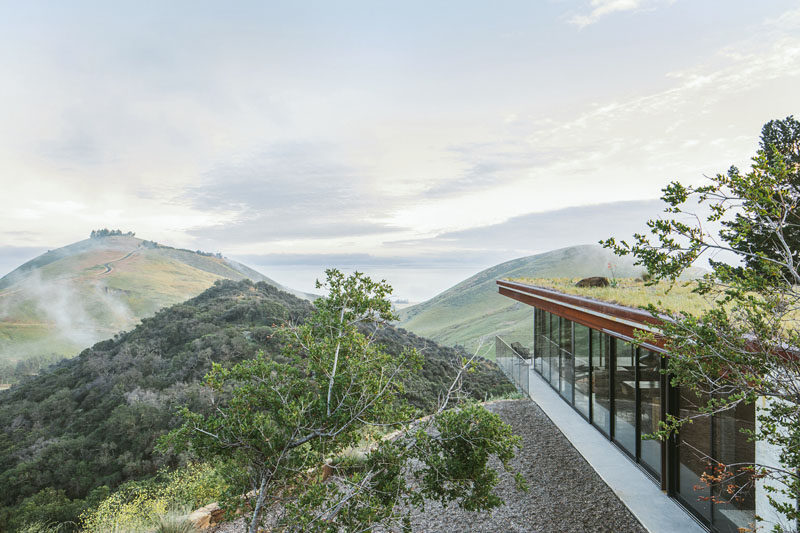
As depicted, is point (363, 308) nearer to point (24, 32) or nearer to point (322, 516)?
point (322, 516)

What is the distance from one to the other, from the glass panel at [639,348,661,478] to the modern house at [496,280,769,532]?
0.01m

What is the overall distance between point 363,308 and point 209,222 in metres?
37.3

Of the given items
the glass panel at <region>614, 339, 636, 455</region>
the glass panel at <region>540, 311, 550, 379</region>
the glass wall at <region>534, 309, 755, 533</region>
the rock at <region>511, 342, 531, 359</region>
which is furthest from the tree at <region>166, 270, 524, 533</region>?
the rock at <region>511, 342, 531, 359</region>

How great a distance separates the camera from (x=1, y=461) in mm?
11523

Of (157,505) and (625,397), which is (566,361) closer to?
(625,397)

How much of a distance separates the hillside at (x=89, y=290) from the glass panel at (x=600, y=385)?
30.8 m

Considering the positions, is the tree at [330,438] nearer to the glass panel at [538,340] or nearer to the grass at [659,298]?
the grass at [659,298]

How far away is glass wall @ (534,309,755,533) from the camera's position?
405cm

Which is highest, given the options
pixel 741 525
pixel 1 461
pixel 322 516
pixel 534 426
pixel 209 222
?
pixel 209 222

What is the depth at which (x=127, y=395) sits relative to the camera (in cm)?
1391

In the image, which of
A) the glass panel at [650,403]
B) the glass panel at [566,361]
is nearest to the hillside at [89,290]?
the glass panel at [566,361]

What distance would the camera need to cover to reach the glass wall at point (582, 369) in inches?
299

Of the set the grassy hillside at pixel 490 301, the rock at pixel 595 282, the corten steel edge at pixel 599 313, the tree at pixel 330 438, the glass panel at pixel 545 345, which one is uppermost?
the rock at pixel 595 282

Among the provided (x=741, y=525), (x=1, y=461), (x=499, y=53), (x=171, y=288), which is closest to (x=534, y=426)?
(x=741, y=525)
